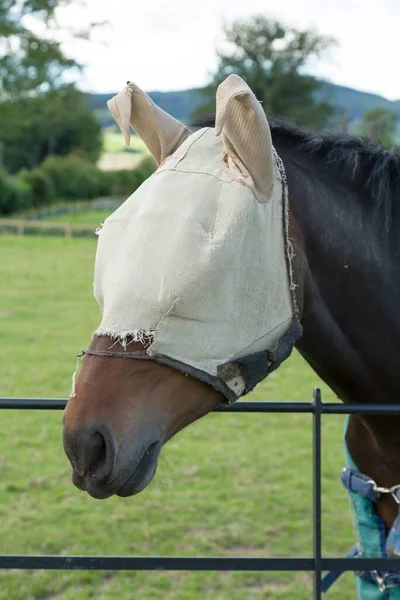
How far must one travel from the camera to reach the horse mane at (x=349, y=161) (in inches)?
68.4

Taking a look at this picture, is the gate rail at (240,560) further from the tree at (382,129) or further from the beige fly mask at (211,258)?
the tree at (382,129)

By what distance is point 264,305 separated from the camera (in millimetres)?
1468

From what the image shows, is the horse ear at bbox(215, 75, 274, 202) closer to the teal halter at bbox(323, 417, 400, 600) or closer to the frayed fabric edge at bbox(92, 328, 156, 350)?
the frayed fabric edge at bbox(92, 328, 156, 350)

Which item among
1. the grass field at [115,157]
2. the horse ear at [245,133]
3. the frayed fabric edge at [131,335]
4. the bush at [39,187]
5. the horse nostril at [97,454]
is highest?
the horse ear at [245,133]

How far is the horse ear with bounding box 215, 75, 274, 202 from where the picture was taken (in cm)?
137

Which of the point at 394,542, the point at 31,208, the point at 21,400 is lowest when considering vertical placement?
the point at 31,208

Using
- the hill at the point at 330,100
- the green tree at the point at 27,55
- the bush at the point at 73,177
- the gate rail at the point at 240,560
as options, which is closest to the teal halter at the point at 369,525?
the gate rail at the point at 240,560

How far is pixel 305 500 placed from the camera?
464cm

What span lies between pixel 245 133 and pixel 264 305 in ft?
1.15

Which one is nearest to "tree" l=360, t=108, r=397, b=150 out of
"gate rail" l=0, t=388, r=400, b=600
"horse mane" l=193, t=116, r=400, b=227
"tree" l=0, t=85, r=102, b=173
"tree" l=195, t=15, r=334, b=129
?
"horse mane" l=193, t=116, r=400, b=227

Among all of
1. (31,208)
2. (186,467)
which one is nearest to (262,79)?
(31,208)

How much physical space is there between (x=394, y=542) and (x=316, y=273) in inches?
29.9

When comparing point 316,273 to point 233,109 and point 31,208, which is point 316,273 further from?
point 31,208

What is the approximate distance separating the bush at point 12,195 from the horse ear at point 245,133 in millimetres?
33264
